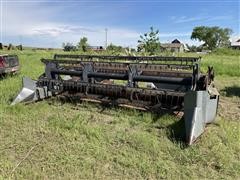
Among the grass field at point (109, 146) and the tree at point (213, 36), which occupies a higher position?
the tree at point (213, 36)

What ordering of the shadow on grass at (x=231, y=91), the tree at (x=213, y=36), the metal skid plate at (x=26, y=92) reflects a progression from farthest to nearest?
the tree at (x=213, y=36), the shadow on grass at (x=231, y=91), the metal skid plate at (x=26, y=92)

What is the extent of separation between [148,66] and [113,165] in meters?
3.03

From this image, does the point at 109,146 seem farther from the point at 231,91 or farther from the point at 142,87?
the point at 231,91

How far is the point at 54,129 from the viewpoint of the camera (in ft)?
14.3

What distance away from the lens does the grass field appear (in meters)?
3.11

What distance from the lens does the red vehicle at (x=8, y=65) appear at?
9109 millimetres

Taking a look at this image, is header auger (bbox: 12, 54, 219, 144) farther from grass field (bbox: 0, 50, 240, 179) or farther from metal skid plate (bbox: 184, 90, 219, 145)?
grass field (bbox: 0, 50, 240, 179)

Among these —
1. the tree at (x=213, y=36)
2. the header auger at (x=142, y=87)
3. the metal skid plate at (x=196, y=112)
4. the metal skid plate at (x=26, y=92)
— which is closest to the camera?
the metal skid plate at (x=196, y=112)

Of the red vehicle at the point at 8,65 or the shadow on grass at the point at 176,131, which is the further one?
the red vehicle at the point at 8,65

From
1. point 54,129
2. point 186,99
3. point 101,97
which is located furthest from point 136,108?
point 54,129

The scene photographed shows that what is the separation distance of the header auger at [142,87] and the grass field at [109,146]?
296 mm

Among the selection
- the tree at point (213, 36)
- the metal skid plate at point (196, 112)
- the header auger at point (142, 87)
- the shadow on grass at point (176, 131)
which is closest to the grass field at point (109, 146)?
the shadow on grass at point (176, 131)

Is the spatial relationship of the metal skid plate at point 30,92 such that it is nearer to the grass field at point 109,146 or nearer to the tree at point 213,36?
the grass field at point 109,146

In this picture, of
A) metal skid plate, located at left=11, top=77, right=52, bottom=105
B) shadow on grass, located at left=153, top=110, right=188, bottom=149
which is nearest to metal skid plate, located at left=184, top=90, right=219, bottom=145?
shadow on grass, located at left=153, top=110, right=188, bottom=149
